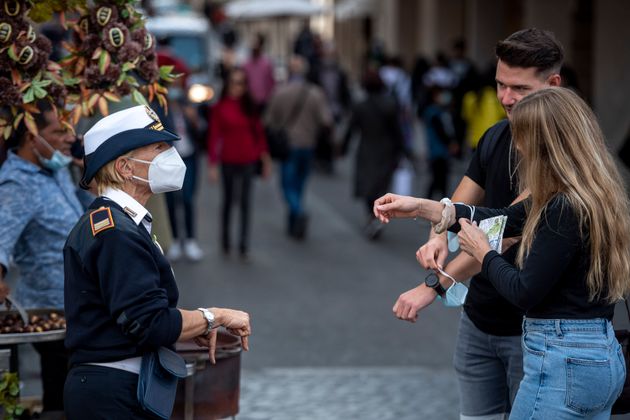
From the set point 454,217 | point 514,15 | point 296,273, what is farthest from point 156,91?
point 514,15

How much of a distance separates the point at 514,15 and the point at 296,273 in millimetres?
15301

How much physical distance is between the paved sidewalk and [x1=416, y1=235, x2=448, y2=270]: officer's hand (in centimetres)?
256

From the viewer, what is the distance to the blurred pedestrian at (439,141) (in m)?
13.7

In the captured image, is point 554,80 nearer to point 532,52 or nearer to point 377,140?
point 532,52

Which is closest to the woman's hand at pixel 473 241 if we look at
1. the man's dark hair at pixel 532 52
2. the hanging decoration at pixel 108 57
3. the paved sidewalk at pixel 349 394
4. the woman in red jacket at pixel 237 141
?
the man's dark hair at pixel 532 52

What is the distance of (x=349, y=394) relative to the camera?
7.02 m

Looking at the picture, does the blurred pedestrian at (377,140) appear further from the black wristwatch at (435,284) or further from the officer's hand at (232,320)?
the officer's hand at (232,320)

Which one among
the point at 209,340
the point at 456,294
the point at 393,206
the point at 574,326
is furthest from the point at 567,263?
the point at 209,340

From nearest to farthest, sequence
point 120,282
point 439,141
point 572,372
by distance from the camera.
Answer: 1. point 120,282
2. point 572,372
3. point 439,141

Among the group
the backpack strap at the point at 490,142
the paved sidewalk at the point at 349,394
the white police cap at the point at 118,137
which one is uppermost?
the white police cap at the point at 118,137

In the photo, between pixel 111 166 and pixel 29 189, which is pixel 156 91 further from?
pixel 111 166

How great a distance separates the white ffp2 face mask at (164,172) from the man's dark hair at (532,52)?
1.27m

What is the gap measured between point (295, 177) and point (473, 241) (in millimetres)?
9567

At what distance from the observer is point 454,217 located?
404 centimetres
